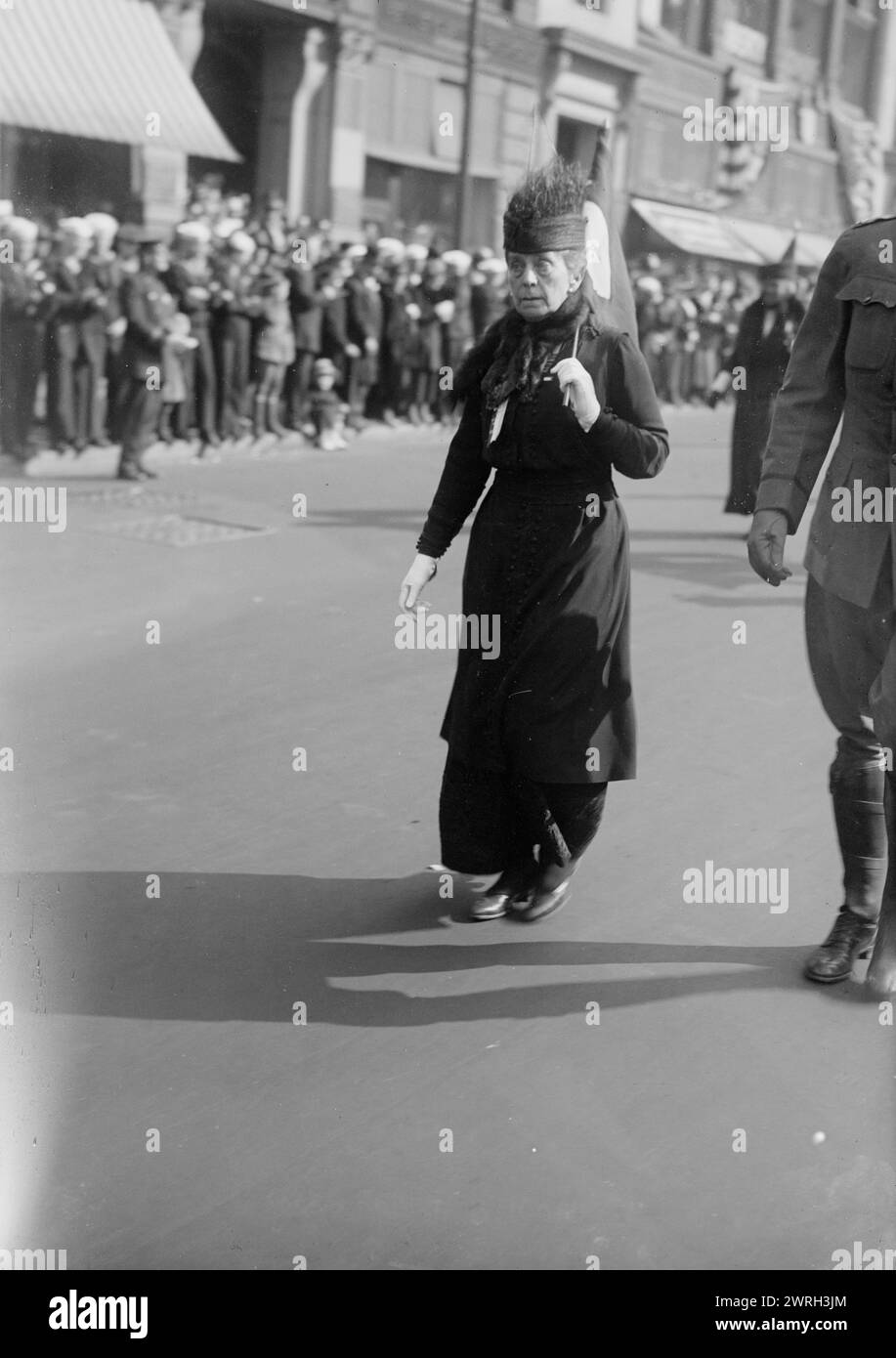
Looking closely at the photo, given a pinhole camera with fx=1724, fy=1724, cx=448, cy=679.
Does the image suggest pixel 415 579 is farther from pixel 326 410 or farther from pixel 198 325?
pixel 198 325

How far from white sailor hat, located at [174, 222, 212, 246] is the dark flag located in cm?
803

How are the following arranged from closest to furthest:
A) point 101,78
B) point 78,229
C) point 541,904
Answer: point 541,904, point 101,78, point 78,229

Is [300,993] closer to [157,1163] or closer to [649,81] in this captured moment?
[157,1163]

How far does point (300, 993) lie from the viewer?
3834 millimetres

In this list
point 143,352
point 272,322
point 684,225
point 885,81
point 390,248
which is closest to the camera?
point 885,81

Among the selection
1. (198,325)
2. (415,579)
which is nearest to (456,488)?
(415,579)

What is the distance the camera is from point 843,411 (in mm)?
3762

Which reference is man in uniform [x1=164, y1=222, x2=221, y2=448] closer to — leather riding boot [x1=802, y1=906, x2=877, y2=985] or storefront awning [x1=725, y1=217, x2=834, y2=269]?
storefront awning [x1=725, y1=217, x2=834, y2=269]

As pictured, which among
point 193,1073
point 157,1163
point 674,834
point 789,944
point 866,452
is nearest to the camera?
point 157,1163

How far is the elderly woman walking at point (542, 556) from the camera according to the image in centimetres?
Result: 383

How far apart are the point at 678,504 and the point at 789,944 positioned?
28.1 ft

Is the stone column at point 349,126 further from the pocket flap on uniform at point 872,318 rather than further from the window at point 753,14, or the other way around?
the pocket flap on uniform at point 872,318

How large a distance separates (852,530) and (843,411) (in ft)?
0.91
